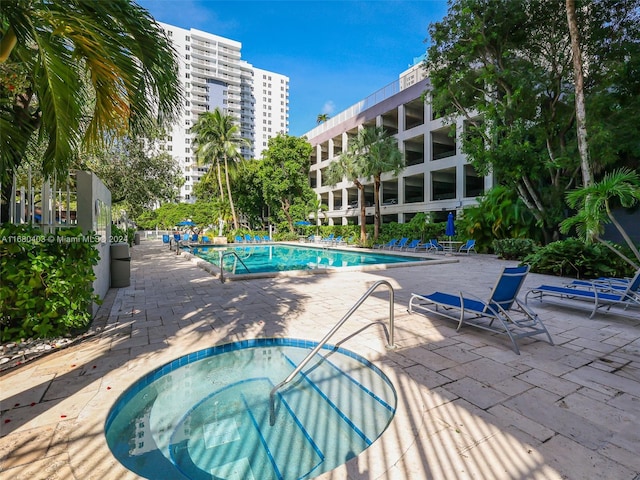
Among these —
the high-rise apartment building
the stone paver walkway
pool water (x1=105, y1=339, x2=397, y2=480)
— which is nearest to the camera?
the stone paver walkway

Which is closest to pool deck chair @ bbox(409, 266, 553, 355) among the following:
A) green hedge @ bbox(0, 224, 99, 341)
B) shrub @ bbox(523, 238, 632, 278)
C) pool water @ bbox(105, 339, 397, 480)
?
pool water @ bbox(105, 339, 397, 480)

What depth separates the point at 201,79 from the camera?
261ft

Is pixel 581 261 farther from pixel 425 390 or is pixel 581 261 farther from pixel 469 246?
pixel 425 390

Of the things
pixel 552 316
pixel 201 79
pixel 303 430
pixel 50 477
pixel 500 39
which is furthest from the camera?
pixel 201 79

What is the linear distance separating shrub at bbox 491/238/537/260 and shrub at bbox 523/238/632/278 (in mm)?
3971

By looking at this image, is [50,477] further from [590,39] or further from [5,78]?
[590,39]

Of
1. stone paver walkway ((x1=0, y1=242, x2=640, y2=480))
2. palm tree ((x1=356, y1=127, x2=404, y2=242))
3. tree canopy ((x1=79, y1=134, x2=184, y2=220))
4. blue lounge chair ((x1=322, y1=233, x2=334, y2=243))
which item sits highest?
palm tree ((x1=356, y1=127, x2=404, y2=242))

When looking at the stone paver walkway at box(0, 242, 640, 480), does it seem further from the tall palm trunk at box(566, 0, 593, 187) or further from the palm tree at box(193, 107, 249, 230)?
the palm tree at box(193, 107, 249, 230)

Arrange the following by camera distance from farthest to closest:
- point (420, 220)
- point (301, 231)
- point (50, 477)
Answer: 1. point (301, 231)
2. point (420, 220)
3. point (50, 477)

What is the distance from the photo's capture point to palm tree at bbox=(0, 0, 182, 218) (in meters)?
2.70

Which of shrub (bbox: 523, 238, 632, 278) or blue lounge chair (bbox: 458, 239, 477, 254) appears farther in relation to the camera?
blue lounge chair (bbox: 458, 239, 477, 254)

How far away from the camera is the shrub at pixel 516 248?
13766mm

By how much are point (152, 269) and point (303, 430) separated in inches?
406

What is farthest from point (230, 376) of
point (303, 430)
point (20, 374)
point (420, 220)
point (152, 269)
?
point (420, 220)
